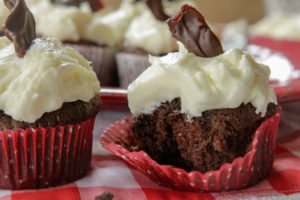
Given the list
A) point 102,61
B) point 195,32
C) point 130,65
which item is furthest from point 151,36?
point 195,32

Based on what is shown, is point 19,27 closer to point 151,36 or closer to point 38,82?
point 38,82

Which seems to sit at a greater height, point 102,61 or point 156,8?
point 156,8

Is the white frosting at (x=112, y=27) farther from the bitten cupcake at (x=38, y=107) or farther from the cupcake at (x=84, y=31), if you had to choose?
the bitten cupcake at (x=38, y=107)

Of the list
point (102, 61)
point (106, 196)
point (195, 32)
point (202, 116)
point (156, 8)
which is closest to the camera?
point (106, 196)

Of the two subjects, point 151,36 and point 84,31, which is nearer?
point 151,36

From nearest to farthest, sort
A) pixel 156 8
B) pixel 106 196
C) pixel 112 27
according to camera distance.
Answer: pixel 106 196 → pixel 156 8 → pixel 112 27

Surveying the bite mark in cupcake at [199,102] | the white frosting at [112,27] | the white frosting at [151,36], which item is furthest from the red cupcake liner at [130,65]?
the bite mark in cupcake at [199,102]

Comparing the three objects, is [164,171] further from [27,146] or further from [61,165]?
[27,146]

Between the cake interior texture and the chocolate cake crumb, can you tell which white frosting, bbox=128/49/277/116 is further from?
the chocolate cake crumb
